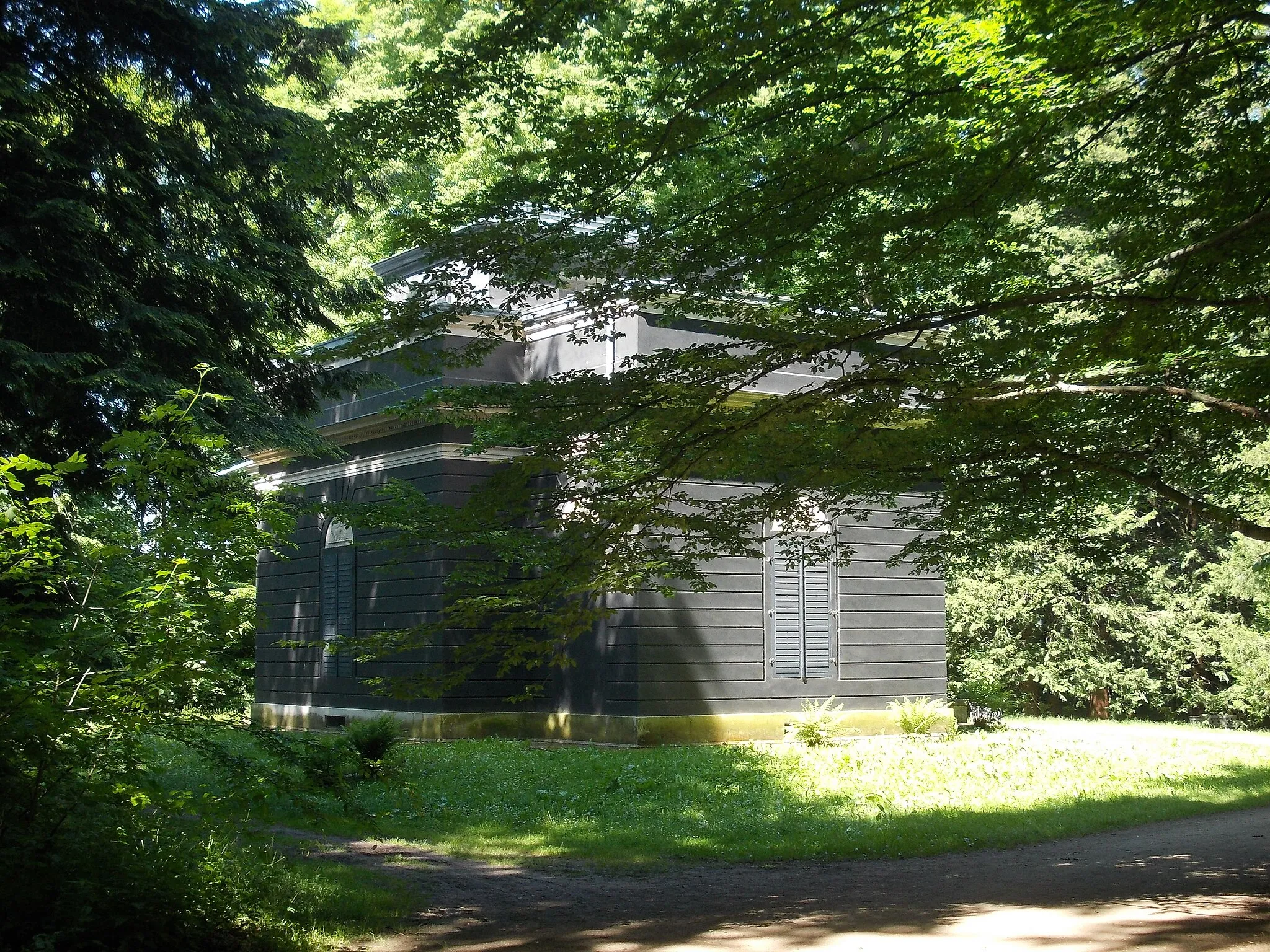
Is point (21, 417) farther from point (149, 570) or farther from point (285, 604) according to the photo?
point (285, 604)

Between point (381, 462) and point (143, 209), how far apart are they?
8.27 m

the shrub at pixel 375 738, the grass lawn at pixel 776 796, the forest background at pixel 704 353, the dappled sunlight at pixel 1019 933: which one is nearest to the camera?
the forest background at pixel 704 353

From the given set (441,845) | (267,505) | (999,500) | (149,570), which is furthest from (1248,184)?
(441,845)

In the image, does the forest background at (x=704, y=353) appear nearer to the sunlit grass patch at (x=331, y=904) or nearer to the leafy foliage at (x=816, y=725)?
the sunlit grass patch at (x=331, y=904)

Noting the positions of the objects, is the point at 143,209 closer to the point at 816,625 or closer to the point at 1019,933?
the point at 1019,933

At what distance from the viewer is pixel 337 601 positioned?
21.3 m

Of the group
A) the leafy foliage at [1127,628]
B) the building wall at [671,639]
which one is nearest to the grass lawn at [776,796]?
the building wall at [671,639]

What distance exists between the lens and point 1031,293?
817cm

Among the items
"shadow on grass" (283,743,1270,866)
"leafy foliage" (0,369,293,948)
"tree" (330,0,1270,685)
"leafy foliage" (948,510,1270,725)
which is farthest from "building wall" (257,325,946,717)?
"leafy foliage" (0,369,293,948)

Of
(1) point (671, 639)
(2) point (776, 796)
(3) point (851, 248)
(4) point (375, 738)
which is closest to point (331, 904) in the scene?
(3) point (851, 248)

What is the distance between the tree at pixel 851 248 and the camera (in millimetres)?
7188

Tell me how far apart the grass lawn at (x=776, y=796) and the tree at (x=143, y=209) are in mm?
4487

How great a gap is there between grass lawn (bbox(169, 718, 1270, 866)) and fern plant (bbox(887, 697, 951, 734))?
1.23m

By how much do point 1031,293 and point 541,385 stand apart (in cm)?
322
